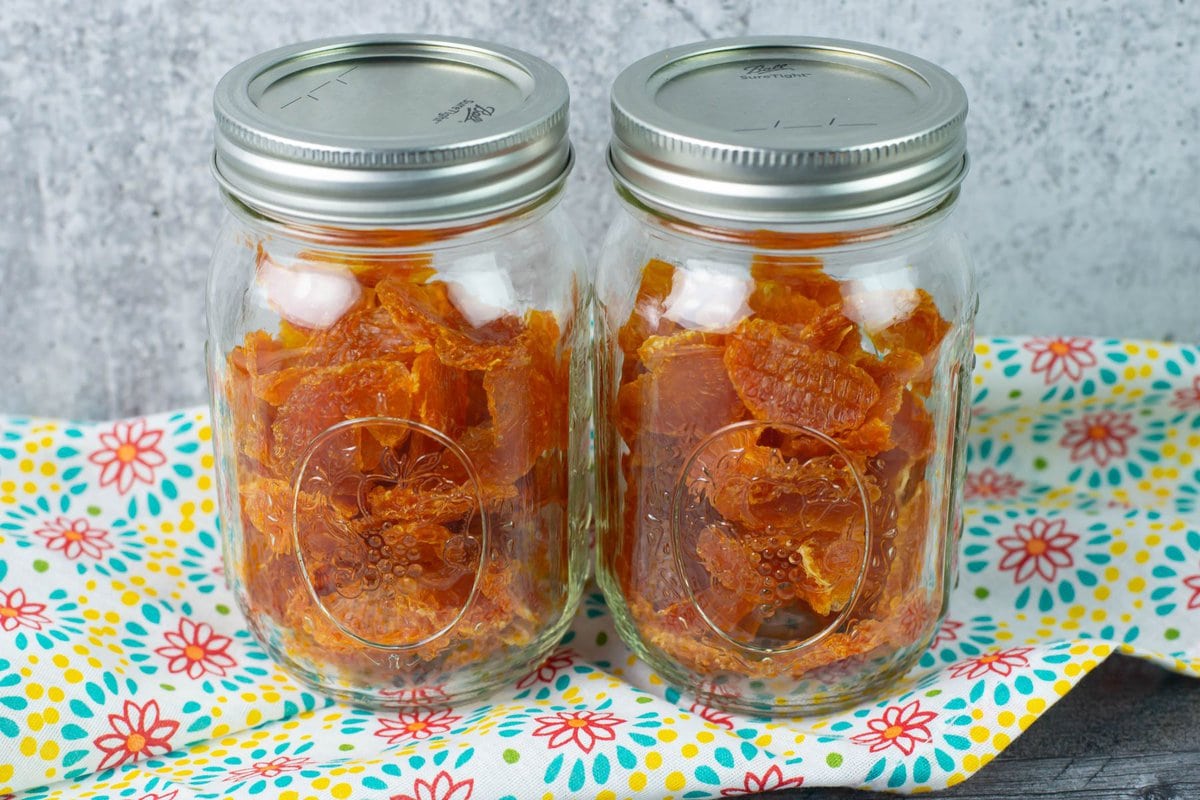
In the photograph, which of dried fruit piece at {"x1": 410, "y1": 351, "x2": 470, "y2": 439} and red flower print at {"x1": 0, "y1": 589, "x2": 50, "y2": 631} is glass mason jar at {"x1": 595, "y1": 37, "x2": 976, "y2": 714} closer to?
dried fruit piece at {"x1": 410, "y1": 351, "x2": 470, "y2": 439}

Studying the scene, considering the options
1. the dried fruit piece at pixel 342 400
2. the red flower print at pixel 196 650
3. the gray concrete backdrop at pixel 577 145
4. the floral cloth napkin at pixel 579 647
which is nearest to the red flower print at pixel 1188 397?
the floral cloth napkin at pixel 579 647

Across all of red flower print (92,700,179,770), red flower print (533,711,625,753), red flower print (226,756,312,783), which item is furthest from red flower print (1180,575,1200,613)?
red flower print (92,700,179,770)

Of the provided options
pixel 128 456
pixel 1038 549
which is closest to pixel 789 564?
pixel 1038 549

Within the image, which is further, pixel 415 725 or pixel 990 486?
pixel 990 486

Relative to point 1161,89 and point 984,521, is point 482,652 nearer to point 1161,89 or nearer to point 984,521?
point 984,521

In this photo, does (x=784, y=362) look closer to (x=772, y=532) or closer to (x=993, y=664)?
(x=772, y=532)

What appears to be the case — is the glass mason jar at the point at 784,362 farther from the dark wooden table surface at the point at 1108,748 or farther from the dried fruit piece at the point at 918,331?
the dark wooden table surface at the point at 1108,748
